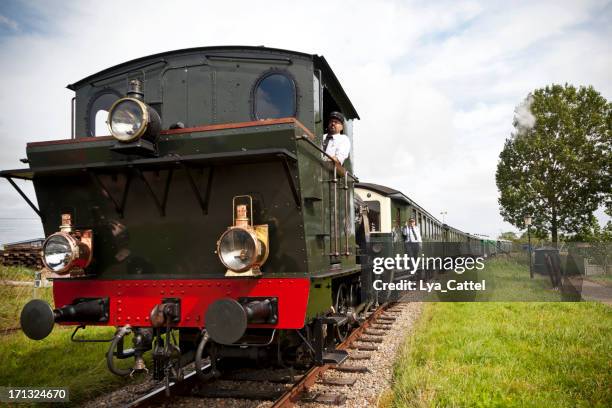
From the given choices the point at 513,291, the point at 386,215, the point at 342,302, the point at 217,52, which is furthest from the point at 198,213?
the point at 513,291

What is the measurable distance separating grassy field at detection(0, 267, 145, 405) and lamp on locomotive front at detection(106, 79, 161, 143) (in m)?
2.91

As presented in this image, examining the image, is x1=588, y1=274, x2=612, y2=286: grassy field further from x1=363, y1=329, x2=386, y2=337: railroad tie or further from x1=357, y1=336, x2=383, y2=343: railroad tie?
x1=357, y1=336, x2=383, y2=343: railroad tie

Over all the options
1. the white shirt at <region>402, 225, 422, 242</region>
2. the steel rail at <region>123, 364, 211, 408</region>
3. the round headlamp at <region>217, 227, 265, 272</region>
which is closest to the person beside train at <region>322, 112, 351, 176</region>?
the round headlamp at <region>217, 227, 265, 272</region>

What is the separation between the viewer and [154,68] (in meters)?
5.00

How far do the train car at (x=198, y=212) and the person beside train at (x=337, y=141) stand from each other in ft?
1.63

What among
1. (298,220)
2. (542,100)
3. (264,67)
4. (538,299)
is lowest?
(538,299)

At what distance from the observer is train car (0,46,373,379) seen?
4.01 metres

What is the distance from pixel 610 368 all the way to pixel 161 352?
4.87 metres

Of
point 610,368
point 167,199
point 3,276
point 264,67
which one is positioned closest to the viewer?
point 167,199

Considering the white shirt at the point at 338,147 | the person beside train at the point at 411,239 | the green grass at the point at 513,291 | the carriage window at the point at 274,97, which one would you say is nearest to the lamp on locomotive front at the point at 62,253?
the carriage window at the point at 274,97

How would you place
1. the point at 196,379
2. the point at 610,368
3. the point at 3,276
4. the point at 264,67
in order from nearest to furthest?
the point at 264,67 < the point at 196,379 < the point at 610,368 < the point at 3,276

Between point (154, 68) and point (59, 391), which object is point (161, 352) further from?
point (154, 68)

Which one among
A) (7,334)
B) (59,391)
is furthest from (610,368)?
(7,334)

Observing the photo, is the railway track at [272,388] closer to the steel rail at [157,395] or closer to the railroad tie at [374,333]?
the steel rail at [157,395]
